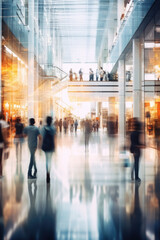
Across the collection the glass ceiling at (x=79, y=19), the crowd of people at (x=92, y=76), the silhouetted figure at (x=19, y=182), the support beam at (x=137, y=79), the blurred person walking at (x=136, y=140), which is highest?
the glass ceiling at (x=79, y=19)

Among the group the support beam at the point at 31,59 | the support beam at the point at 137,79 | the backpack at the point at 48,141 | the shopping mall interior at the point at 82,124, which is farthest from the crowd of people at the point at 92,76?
the backpack at the point at 48,141

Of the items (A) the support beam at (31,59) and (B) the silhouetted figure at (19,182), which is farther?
(A) the support beam at (31,59)

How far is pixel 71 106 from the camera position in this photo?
46.3 metres

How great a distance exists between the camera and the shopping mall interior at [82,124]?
5078 mm

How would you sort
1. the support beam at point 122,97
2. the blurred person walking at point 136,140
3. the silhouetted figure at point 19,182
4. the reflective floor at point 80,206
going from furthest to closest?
the support beam at point 122,97 < the blurred person walking at point 136,140 < the silhouetted figure at point 19,182 < the reflective floor at point 80,206

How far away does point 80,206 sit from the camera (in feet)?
19.1

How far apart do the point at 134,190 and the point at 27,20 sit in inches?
875

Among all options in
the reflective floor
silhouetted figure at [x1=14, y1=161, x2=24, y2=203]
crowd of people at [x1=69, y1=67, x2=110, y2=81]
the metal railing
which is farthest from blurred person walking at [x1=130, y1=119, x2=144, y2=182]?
crowd of people at [x1=69, y1=67, x2=110, y2=81]

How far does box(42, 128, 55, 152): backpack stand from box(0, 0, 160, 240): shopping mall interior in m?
0.11

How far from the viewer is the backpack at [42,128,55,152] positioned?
7988 mm

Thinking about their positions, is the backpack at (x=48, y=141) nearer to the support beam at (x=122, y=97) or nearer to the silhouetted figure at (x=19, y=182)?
the silhouetted figure at (x=19, y=182)

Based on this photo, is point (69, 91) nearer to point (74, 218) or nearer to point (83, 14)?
point (83, 14)

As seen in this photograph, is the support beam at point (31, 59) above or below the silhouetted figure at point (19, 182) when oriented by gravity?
above

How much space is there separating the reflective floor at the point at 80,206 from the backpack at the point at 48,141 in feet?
3.05
